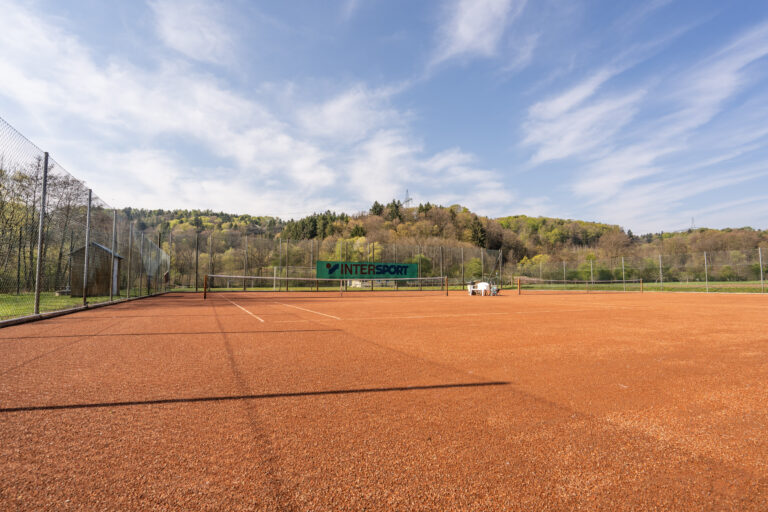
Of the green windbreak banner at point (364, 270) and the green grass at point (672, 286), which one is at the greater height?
the green windbreak banner at point (364, 270)

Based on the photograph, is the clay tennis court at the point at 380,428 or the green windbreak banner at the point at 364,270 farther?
the green windbreak banner at the point at 364,270

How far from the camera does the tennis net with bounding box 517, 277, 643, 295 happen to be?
3425cm

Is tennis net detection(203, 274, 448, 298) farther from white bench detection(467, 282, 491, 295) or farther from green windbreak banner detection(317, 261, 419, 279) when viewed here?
white bench detection(467, 282, 491, 295)

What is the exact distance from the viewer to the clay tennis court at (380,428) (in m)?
1.89

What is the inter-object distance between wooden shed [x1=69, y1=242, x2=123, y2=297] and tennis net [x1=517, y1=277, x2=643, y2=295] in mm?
26913

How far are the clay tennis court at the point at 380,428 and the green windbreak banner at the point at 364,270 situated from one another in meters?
24.9

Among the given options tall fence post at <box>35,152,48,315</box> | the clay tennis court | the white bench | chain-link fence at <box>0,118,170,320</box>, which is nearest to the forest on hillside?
the white bench

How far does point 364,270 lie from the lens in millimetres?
31688

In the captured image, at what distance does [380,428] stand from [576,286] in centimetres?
4075

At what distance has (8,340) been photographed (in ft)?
19.0

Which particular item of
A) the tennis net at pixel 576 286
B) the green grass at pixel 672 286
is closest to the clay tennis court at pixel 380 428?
the tennis net at pixel 576 286

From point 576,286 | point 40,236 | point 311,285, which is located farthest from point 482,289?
point 40,236

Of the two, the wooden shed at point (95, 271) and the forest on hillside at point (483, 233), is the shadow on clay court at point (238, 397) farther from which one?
the forest on hillside at point (483, 233)

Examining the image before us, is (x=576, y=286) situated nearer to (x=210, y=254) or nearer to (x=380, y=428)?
(x=210, y=254)
